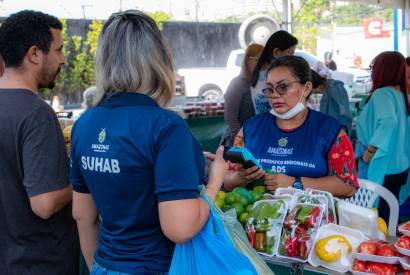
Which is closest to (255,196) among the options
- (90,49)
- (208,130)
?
(208,130)

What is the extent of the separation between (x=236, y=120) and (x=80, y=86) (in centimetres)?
1214

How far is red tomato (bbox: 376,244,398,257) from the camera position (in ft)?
6.68

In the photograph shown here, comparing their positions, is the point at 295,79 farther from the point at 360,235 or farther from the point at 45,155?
the point at 45,155

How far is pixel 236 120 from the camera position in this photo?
5305mm

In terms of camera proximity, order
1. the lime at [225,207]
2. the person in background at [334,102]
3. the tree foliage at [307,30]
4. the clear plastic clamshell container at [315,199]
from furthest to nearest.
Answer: the tree foliage at [307,30] < the person in background at [334,102] < the lime at [225,207] < the clear plastic clamshell container at [315,199]

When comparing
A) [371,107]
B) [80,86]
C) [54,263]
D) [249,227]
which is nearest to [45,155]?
[54,263]

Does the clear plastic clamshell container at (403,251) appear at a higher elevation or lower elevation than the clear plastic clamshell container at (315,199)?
lower

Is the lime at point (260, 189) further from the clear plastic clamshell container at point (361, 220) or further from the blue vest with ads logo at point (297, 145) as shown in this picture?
the clear plastic clamshell container at point (361, 220)

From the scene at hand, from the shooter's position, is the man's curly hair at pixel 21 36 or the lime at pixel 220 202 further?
the lime at pixel 220 202

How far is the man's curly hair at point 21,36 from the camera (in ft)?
6.68

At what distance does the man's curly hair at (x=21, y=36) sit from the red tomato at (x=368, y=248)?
1.45 metres

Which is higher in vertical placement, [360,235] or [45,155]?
[45,155]

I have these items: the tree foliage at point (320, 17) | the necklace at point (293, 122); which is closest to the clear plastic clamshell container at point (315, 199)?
the necklace at point (293, 122)

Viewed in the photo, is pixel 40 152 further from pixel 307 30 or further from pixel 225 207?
pixel 307 30
